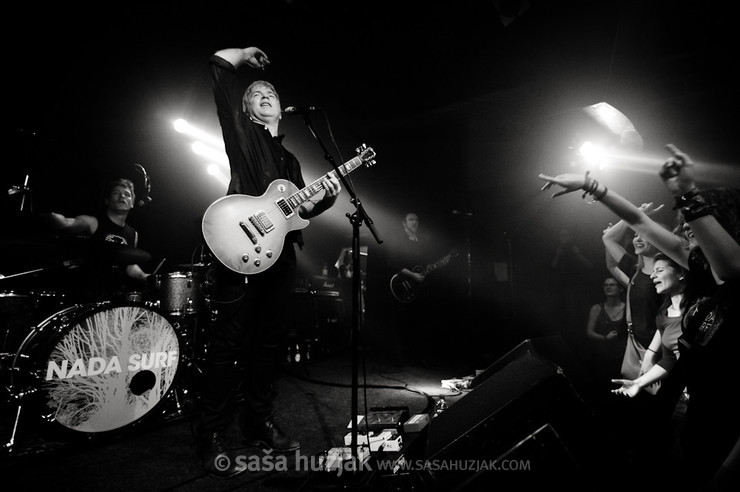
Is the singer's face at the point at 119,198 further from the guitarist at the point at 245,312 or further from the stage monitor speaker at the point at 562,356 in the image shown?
the stage monitor speaker at the point at 562,356

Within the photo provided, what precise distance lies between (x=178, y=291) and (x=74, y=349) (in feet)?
3.20

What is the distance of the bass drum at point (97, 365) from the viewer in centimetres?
215

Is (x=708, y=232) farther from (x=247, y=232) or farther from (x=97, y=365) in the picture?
(x=97, y=365)

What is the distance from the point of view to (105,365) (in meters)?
2.39

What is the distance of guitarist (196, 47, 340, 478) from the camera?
2.06 m

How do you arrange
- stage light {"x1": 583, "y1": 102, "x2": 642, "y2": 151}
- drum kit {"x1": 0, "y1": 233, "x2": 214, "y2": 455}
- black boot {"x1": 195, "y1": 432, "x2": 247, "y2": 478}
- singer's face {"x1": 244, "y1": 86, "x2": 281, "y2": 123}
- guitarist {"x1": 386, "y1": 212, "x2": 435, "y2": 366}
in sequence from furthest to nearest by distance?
guitarist {"x1": 386, "y1": 212, "x2": 435, "y2": 366} < stage light {"x1": 583, "y1": 102, "x2": 642, "y2": 151} < singer's face {"x1": 244, "y1": 86, "x2": 281, "y2": 123} < drum kit {"x1": 0, "y1": 233, "x2": 214, "y2": 455} < black boot {"x1": 195, "y1": 432, "x2": 247, "y2": 478}

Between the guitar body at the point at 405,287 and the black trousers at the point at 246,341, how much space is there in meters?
3.72

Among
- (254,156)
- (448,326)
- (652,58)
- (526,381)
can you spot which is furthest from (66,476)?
(652,58)

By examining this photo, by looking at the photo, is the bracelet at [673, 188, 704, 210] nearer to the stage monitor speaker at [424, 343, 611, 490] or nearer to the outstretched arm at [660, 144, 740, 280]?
the outstretched arm at [660, 144, 740, 280]

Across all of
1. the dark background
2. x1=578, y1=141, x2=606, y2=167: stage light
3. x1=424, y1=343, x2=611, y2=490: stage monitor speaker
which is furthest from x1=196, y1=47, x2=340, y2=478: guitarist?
x1=578, y1=141, x2=606, y2=167: stage light

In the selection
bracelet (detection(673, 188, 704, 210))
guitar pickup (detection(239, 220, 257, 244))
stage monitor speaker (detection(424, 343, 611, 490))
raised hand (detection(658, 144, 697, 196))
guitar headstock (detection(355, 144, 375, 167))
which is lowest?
stage monitor speaker (detection(424, 343, 611, 490))

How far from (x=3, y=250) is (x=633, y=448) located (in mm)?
3796

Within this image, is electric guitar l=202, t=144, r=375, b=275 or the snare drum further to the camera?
the snare drum

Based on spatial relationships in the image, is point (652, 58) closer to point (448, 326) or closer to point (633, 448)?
point (448, 326)
